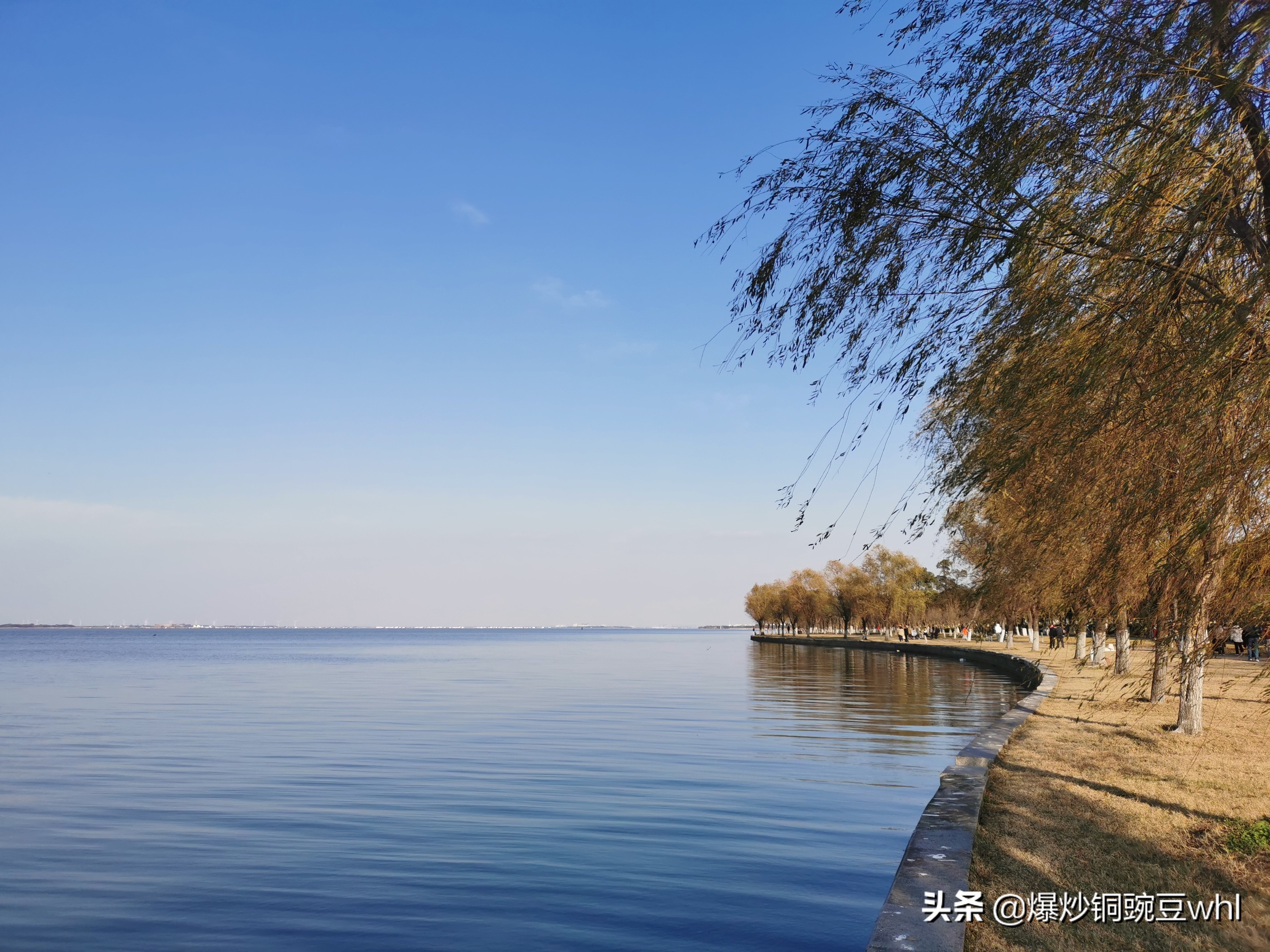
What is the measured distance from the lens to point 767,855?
1116 cm

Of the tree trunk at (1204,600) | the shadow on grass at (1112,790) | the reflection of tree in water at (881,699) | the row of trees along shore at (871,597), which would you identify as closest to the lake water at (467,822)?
the reflection of tree in water at (881,699)

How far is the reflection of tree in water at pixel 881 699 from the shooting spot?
76.3 ft

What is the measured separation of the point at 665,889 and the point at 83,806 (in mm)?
10270

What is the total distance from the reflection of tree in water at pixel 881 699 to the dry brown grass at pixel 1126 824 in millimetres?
5804

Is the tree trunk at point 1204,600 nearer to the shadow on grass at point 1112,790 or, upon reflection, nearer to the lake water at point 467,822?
the shadow on grass at point 1112,790

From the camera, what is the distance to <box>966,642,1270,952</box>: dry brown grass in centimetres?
640

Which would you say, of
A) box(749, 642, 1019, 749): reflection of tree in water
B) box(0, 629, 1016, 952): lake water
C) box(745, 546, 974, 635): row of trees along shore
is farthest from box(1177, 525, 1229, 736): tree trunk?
box(745, 546, 974, 635): row of trees along shore

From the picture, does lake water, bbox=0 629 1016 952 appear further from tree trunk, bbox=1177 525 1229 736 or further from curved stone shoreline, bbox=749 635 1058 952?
tree trunk, bbox=1177 525 1229 736

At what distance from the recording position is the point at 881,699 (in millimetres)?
32344

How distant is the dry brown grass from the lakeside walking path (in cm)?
2

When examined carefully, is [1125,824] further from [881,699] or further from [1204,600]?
[881,699]

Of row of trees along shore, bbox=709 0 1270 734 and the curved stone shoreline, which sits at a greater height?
row of trees along shore, bbox=709 0 1270 734

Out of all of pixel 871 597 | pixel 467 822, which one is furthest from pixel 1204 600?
pixel 871 597

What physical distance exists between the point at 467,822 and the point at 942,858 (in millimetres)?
7588
